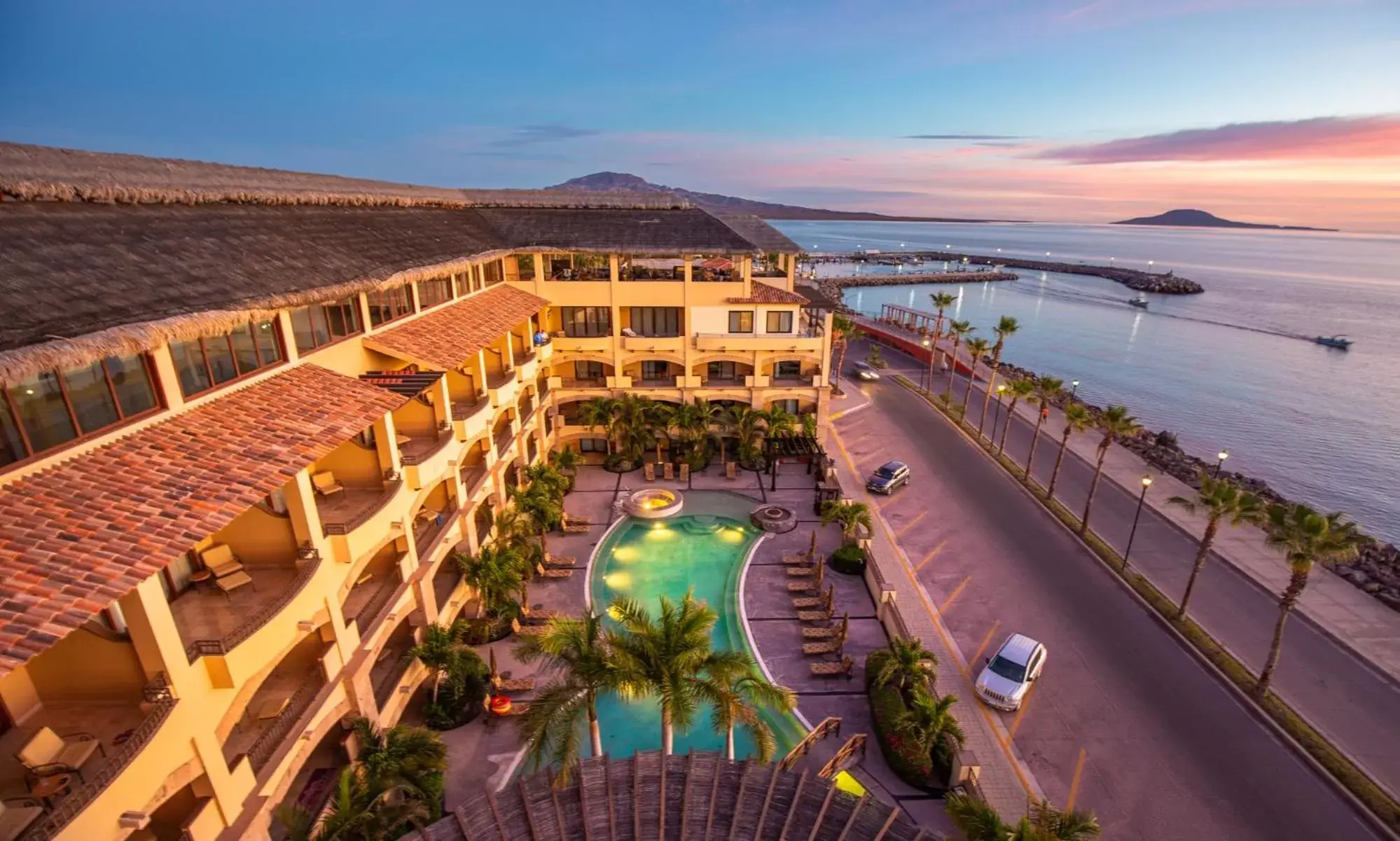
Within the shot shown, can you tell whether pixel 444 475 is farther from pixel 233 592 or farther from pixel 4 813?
pixel 4 813

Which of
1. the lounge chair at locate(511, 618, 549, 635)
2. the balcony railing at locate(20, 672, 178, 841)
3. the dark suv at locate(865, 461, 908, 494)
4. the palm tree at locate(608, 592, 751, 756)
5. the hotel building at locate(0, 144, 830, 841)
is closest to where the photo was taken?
the balcony railing at locate(20, 672, 178, 841)

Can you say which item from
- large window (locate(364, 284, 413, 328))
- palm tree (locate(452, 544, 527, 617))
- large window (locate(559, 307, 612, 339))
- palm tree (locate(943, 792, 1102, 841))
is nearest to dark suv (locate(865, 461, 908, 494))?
large window (locate(559, 307, 612, 339))

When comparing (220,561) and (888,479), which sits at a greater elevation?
(220,561)

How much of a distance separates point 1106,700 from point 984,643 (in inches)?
179

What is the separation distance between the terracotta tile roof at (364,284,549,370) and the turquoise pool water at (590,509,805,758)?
40.3 feet

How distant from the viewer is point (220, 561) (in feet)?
52.2

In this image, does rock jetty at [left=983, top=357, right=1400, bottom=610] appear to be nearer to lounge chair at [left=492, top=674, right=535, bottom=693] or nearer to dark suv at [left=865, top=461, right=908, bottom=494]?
dark suv at [left=865, top=461, right=908, bottom=494]

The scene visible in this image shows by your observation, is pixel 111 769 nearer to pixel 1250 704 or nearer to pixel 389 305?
pixel 389 305

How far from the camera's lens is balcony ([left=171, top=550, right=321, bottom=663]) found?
45.0ft

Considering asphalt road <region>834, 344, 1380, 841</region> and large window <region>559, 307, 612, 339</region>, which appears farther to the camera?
large window <region>559, 307, 612, 339</region>

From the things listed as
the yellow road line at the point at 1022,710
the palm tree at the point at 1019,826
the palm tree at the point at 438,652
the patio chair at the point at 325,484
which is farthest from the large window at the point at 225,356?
the yellow road line at the point at 1022,710

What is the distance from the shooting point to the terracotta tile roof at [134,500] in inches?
340

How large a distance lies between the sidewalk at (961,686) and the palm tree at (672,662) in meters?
10.1

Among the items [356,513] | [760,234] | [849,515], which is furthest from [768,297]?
[356,513]
